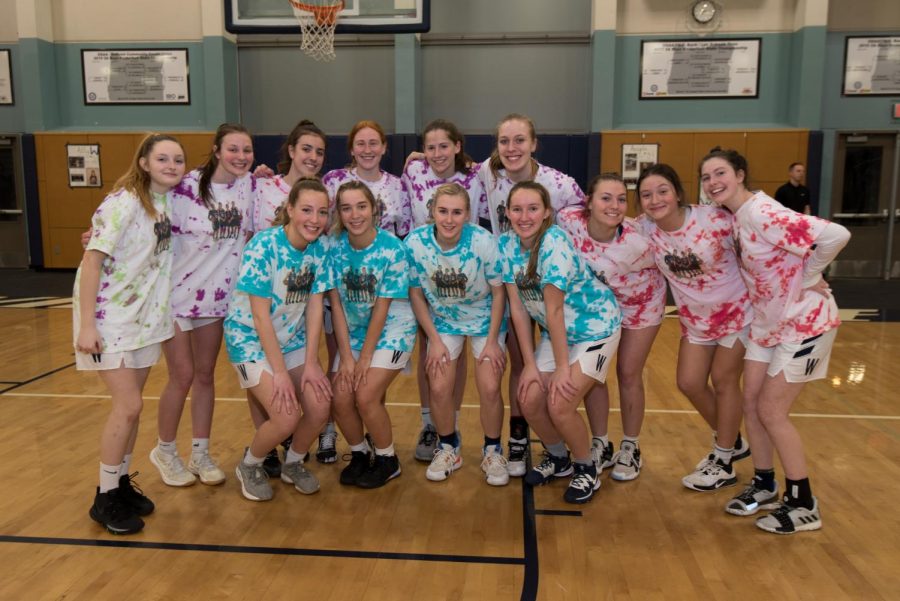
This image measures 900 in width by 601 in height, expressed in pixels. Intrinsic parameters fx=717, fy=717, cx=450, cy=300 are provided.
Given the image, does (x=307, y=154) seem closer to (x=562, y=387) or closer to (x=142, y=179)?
(x=142, y=179)

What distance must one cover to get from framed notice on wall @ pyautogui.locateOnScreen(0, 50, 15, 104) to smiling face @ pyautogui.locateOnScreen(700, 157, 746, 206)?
42.7 feet

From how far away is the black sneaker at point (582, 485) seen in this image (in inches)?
133

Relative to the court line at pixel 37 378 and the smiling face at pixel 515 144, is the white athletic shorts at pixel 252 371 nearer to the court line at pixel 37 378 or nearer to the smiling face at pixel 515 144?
the smiling face at pixel 515 144

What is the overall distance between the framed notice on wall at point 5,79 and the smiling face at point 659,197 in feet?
41.9

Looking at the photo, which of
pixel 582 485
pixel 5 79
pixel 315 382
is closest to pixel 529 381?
pixel 582 485

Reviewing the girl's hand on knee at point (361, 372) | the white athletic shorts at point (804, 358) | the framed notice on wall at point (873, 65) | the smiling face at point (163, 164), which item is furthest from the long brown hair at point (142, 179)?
the framed notice on wall at point (873, 65)

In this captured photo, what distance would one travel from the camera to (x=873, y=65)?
1123 cm

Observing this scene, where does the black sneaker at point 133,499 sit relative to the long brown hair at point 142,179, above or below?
below

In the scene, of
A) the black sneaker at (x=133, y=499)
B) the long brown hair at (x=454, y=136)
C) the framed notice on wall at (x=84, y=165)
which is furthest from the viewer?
the framed notice on wall at (x=84, y=165)

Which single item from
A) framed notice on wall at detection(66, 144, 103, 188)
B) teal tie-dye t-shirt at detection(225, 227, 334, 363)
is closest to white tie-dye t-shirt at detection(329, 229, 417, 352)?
teal tie-dye t-shirt at detection(225, 227, 334, 363)

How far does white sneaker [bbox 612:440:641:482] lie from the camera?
12.1 ft

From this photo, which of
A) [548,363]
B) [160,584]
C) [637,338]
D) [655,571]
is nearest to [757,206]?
[637,338]

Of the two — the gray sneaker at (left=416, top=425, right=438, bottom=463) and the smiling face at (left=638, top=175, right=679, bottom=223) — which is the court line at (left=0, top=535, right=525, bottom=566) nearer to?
the gray sneaker at (left=416, top=425, right=438, bottom=463)

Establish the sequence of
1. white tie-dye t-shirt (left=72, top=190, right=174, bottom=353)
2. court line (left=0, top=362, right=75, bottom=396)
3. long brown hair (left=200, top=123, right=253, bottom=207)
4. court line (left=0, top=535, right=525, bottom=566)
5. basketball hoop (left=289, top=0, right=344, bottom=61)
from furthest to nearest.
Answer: basketball hoop (left=289, top=0, right=344, bottom=61), court line (left=0, top=362, right=75, bottom=396), long brown hair (left=200, top=123, right=253, bottom=207), white tie-dye t-shirt (left=72, top=190, right=174, bottom=353), court line (left=0, top=535, right=525, bottom=566)
